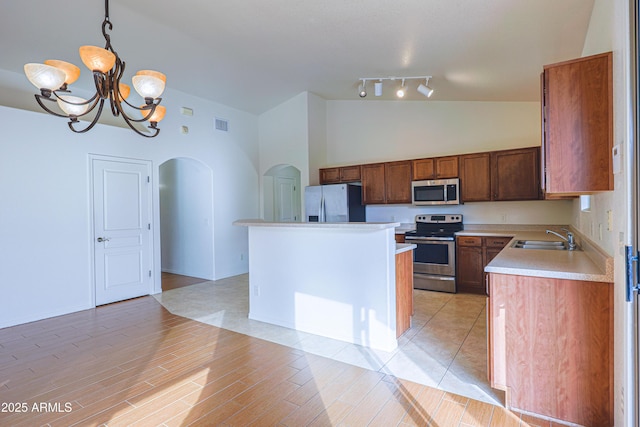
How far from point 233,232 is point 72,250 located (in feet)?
8.70

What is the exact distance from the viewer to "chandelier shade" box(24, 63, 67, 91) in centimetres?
211

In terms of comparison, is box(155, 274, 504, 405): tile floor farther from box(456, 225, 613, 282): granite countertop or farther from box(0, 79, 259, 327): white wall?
box(0, 79, 259, 327): white wall

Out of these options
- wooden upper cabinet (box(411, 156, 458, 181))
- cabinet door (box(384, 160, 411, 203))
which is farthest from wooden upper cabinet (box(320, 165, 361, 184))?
wooden upper cabinet (box(411, 156, 458, 181))

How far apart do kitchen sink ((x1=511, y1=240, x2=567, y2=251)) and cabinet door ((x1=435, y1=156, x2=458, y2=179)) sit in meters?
1.81

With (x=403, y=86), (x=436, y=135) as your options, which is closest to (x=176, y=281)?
(x=403, y=86)

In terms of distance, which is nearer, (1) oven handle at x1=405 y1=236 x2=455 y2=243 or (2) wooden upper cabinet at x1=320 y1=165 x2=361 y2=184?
(1) oven handle at x1=405 y1=236 x2=455 y2=243

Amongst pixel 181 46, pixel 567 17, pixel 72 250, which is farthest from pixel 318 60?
pixel 72 250

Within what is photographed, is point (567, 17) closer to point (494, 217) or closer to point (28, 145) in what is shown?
point (494, 217)

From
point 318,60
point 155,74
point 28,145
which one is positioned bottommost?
point 28,145

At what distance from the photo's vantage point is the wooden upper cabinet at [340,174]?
6.11 m

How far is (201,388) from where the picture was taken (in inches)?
91.7

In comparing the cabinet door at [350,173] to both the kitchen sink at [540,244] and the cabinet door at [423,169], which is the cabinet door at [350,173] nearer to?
the cabinet door at [423,169]

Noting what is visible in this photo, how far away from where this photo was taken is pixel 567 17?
252 cm

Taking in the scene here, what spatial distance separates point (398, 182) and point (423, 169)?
0.48 meters
